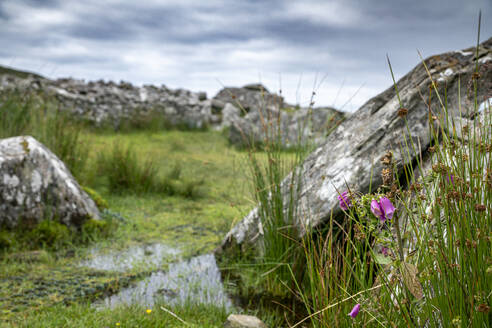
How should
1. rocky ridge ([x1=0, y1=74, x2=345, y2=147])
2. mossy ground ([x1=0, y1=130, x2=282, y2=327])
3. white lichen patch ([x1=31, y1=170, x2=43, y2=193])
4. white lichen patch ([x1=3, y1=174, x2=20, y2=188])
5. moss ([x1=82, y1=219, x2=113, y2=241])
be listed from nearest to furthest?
mossy ground ([x1=0, y1=130, x2=282, y2=327]) → white lichen patch ([x1=3, y1=174, x2=20, y2=188]) → white lichen patch ([x1=31, y1=170, x2=43, y2=193]) → moss ([x1=82, y1=219, x2=113, y2=241]) → rocky ridge ([x1=0, y1=74, x2=345, y2=147])

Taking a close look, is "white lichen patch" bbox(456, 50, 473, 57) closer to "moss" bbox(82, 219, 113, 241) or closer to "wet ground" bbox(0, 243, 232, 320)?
"wet ground" bbox(0, 243, 232, 320)

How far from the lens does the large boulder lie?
2521mm

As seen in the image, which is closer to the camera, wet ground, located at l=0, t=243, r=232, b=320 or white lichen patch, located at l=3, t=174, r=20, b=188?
wet ground, located at l=0, t=243, r=232, b=320

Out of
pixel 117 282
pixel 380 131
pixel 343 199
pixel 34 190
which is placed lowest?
pixel 117 282

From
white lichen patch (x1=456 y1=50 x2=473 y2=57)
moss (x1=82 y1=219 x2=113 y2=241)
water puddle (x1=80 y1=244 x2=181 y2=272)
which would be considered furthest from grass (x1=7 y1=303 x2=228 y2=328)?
white lichen patch (x1=456 y1=50 x2=473 y2=57)

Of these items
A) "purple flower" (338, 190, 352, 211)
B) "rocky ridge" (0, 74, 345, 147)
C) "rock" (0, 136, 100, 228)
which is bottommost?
"rock" (0, 136, 100, 228)

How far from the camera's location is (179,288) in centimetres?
280

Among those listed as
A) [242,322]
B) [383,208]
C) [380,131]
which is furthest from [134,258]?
[383,208]

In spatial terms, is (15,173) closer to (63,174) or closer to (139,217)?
(63,174)

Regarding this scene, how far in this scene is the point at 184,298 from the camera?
104 inches

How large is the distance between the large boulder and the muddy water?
1.80ft

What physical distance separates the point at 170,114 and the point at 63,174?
7903 mm

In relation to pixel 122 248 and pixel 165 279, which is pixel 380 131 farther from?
pixel 122 248

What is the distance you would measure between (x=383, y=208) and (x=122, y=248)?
9.66ft
